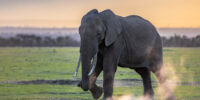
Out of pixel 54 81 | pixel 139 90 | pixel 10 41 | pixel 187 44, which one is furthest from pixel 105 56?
pixel 10 41

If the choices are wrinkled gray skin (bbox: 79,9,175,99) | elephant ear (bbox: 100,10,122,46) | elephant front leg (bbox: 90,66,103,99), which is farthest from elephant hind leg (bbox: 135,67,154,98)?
elephant ear (bbox: 100,10,122,46)

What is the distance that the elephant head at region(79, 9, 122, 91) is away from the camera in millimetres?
11523

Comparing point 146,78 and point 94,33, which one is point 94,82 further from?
point 146,78

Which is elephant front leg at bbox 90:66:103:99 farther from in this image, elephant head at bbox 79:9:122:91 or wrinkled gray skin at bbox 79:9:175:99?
elephant head at bbox 79:9:122:91

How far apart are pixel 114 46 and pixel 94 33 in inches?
32.0

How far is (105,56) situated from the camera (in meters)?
12.2

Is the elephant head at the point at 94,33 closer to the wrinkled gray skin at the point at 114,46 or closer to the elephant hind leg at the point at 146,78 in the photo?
the wrinkled gray skin at the point at 114,46

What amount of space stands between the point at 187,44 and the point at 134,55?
3802 inches

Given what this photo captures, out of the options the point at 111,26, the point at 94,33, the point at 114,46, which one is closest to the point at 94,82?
the point at 114,46

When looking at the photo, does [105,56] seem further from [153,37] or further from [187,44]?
[187,44]

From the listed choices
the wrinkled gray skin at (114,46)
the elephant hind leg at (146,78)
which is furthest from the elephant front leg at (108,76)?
the elephant hind leg at (146,78)

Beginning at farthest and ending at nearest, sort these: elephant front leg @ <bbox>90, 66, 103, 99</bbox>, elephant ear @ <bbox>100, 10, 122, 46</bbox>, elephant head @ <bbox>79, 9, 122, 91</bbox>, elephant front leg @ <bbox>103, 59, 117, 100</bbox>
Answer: elephant front leg @ <bbox>90, 66, 103, 99</bbox> < elephant front leg @ <bbox>103, 59, 117, 100</bbox> < elephant ear @ <bbox>100, 10, 122, 46</bbox> < elephant head @ <bbox>79, 9, 122, 91</bbox>

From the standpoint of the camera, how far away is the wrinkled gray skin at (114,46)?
1164 cm

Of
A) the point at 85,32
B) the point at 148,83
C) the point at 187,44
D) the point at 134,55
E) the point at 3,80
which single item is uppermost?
the point at 85,32
